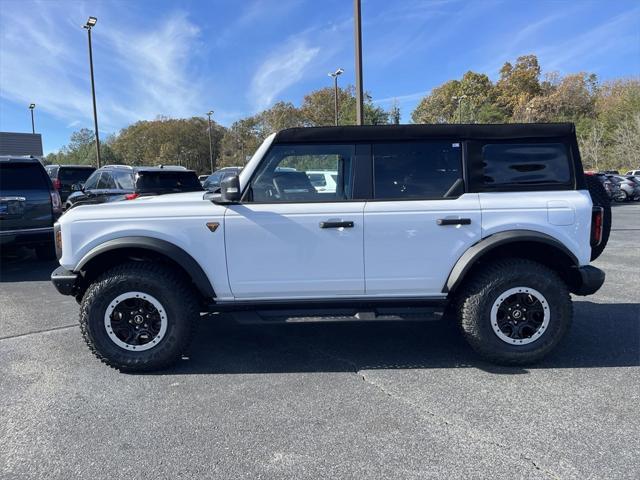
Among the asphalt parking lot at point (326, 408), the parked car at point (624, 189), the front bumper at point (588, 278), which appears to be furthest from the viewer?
the parked car at point (624, 189)

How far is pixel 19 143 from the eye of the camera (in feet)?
105

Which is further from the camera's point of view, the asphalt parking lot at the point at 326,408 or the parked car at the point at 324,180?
the parked car at the point at 324,180

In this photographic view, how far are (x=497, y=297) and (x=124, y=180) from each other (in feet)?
30.4

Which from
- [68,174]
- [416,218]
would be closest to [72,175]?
[68,174]

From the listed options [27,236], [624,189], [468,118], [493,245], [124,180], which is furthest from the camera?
[468,118]

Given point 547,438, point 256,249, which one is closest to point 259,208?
point 256,249

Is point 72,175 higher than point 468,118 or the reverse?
the reverse

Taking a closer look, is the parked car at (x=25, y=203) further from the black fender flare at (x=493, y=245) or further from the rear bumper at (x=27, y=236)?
the black fender flare at (x=493, y=245)

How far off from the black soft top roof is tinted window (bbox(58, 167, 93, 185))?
15442 millimetres

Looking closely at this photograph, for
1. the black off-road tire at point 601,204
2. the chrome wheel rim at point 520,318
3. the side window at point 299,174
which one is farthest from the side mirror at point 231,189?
the black off-road tire at point 601,204

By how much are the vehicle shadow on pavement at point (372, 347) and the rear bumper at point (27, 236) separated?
4185mm

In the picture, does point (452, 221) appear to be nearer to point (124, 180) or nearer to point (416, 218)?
point (416, 218)

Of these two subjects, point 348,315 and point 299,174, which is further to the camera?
point 299,174

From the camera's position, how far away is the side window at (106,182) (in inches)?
436
